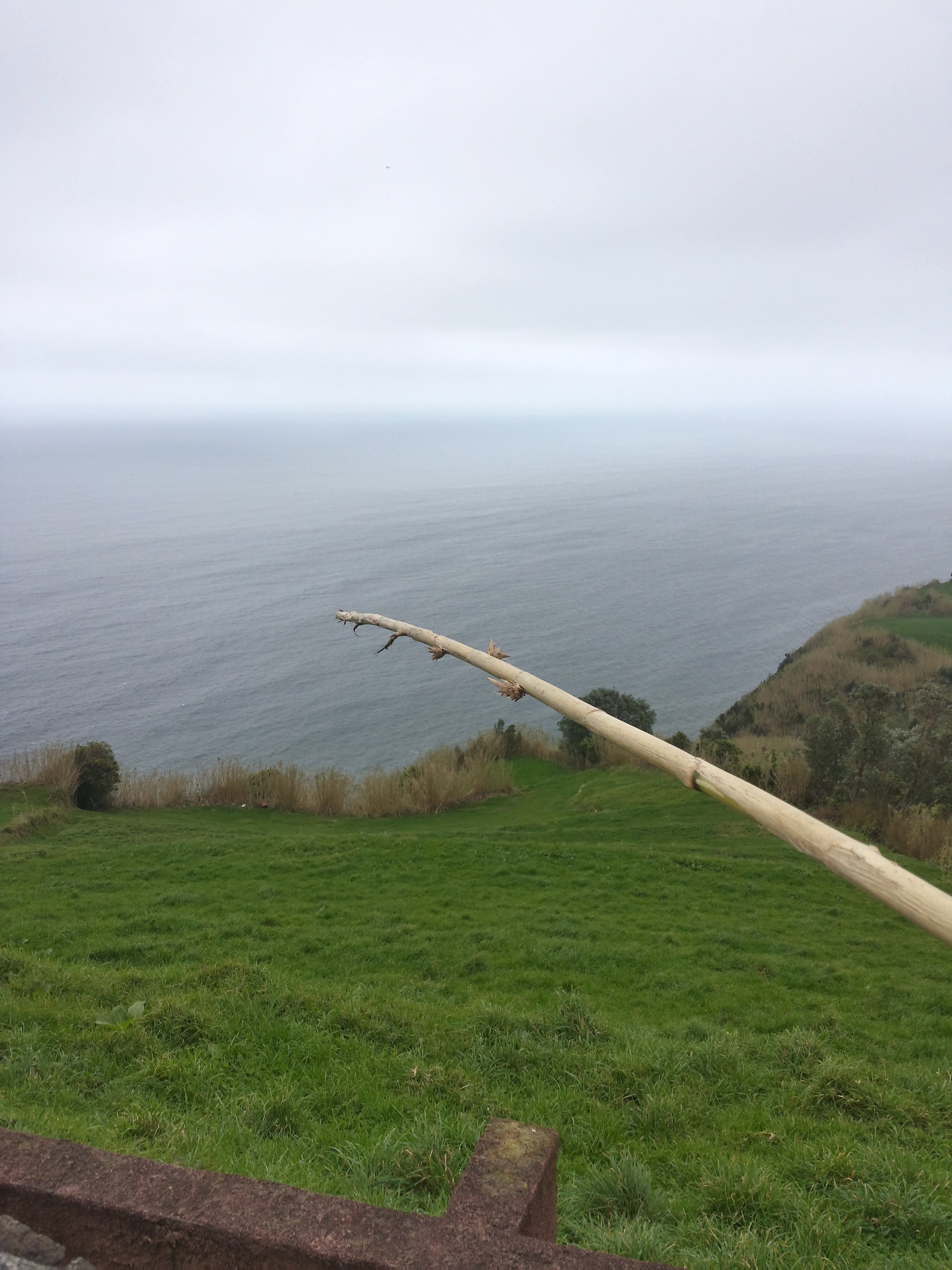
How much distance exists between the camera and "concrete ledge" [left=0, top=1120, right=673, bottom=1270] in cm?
202

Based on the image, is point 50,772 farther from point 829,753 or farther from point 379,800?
point 829,753

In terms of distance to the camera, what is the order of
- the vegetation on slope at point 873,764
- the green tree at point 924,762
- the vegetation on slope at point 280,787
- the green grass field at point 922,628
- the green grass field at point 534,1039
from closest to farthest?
the green grass field at point 534,1039
the vegetation on slope at point 873,764
the green tree at point 924,762
the vegetation on slope at point 280,787
the green grass field at point 922,628

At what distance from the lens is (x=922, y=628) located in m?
42.8

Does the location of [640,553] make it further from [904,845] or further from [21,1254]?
[21,1254]

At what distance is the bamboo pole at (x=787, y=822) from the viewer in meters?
2.56

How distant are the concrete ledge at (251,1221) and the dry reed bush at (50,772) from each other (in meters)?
21.3

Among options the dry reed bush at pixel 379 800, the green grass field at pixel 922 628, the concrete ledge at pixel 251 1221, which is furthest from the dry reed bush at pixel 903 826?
the green grass field at pixel 922 628

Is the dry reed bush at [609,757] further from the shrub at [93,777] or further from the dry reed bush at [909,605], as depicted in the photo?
the dry reed bush at [909,605]

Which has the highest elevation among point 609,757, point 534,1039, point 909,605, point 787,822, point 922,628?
point 787,822

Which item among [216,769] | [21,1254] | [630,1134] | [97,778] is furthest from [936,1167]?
[216,769]

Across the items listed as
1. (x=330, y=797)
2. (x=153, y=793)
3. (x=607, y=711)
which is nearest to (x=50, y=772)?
(x=153, y=793)

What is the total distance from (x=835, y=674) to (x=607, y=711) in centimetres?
1778

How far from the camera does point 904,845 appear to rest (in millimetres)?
16734

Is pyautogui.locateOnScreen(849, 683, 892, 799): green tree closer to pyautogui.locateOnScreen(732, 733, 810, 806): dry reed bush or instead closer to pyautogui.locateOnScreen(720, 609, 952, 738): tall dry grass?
pyautogui.locateOnScreen(732, 733, 810, 806): dry reed bush
